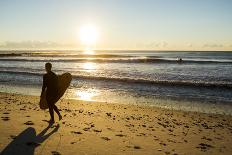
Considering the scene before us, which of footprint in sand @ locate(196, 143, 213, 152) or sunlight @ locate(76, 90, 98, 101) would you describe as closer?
footprint in sand @ locate(196, 143, 213, 152)

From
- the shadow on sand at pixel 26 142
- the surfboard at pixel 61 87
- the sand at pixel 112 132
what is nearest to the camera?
the shadow on sand at pixel 26 142

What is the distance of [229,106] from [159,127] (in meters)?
6.96

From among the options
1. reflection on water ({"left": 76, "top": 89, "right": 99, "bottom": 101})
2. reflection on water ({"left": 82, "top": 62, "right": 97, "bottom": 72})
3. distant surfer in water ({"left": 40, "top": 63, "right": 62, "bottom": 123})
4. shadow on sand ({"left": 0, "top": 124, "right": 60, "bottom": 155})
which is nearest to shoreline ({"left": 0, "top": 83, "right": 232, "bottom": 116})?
reflection on water ({"left": 76, "top": 89, "right": 99, "bottom": 101})

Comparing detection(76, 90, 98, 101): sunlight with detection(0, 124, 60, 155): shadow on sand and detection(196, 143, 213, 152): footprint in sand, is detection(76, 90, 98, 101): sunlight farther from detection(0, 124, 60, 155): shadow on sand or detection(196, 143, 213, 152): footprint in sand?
detection(196, 143, 213, 152): footprint in sand

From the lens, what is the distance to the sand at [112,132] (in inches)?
306

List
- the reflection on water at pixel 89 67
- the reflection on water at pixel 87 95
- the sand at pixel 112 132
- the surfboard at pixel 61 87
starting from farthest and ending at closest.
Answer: the reflection on water at pixel 89 67 → the reflection on water at pixel 87 95 → the surfboard at pixel 61 87 → the sand at pixel 112 132

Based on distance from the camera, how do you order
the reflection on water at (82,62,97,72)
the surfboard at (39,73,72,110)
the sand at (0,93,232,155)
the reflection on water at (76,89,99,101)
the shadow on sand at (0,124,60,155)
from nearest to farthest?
1. the shadow on sand at (0,124,60,155)
2. the sand at (0,93,232,155)
3. the surfboard at (39,73,72,110)
4. the reflection on water at (76,89,99,101)
5. the reflection on water at (82,62,97,72)

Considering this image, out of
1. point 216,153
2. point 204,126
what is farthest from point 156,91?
point 216,153

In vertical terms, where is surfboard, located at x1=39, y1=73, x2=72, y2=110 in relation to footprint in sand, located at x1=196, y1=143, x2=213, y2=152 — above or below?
above

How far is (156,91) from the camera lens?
21234 mm

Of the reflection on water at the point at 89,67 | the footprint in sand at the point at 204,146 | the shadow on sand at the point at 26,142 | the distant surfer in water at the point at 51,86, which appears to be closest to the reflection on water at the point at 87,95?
the distant surfer in water at the point at 51,86

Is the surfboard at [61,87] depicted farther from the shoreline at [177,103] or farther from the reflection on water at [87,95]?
the reflection on water at [87,95]

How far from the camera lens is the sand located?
778 centimetres

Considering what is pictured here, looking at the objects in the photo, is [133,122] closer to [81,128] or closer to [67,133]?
[81,128]
